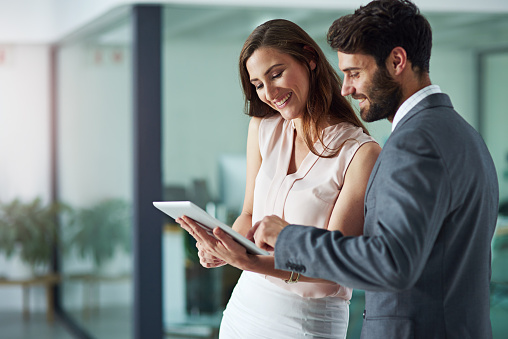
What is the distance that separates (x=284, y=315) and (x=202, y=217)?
0.48 meters

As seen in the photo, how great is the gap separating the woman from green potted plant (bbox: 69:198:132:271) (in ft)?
8.11

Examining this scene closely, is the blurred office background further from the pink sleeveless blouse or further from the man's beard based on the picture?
the man's beard

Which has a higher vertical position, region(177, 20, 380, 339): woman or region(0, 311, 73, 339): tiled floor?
region(177, 20, 380, 339): woman

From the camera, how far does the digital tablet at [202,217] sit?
144 cm

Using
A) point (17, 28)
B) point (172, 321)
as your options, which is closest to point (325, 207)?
point (172, 321)

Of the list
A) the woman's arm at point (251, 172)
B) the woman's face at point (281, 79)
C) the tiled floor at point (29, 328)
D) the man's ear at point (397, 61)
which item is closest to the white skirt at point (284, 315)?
the woman's arm at point (251, 172)

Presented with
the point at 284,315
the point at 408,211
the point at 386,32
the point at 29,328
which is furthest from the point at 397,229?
the point at 29,328

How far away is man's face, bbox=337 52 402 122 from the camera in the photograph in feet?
4.43

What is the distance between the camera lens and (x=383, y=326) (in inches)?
53.2

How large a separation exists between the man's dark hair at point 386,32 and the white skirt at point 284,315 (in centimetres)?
75

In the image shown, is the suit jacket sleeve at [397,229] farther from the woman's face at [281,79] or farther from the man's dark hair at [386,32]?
the woman's face at [281,79]

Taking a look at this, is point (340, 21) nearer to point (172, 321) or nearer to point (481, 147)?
point (481, 147)

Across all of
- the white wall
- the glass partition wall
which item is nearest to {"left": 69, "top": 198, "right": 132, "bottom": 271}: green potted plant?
the glass partition wall

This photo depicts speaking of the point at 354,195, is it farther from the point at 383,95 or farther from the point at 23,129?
the point at 23,129
